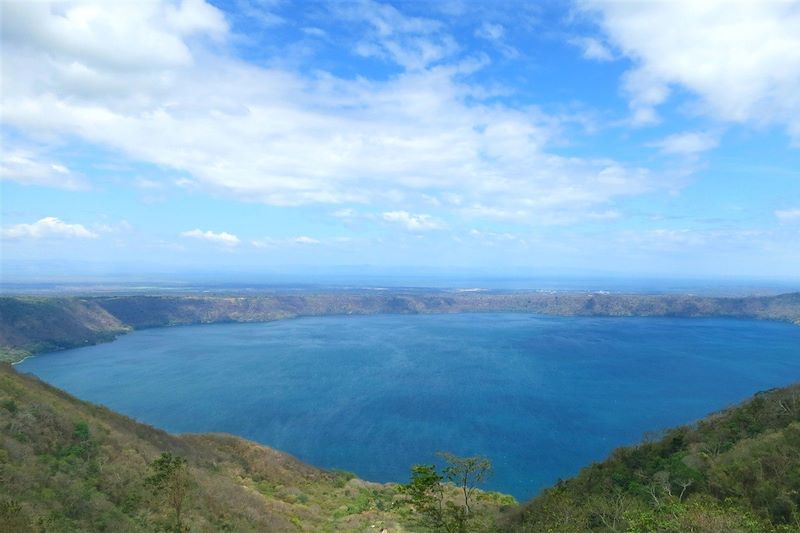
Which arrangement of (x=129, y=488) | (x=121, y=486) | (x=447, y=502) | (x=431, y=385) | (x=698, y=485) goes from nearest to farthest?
(x=698, y=485)
(x=121, y=486)
(x=129, y=488)
(x=447, y=502)
(x=431, y=385)

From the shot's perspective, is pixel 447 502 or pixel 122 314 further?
pixel 122 314

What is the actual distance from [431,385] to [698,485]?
222ft

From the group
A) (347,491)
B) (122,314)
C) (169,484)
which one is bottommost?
(347,491)

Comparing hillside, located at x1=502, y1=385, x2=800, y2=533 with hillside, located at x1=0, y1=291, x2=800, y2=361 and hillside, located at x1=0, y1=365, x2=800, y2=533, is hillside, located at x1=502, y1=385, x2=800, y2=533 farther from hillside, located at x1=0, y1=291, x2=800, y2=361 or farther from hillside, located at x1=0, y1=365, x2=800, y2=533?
hillside, located at x1=0, y1=291, x2=800, y2=361

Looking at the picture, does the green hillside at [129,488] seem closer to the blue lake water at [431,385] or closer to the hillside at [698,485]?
the hillside at [698,485]

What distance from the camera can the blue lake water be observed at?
2297 inches

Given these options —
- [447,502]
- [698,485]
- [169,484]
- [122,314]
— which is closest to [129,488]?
[169,484]

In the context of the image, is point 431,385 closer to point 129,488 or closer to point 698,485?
point 698,485

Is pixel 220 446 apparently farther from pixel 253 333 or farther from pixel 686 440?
Result: pixel 253 333

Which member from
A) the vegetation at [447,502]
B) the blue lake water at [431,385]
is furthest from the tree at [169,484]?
the blue lake water at [431,385]

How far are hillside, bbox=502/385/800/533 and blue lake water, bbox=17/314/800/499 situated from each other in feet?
68.2

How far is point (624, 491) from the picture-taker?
23.7 meters

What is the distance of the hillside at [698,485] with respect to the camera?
15445 millimetres

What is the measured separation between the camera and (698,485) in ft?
69.1
